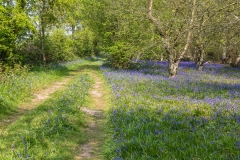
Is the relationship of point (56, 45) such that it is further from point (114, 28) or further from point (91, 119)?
point (91, 119)

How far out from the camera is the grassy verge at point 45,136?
570 cm

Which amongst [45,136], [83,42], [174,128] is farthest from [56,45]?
[174,128]

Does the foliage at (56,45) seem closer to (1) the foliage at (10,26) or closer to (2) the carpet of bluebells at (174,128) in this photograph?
(1) the foliage at (10,26)

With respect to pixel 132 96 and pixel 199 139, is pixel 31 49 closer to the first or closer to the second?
pixel 132 96

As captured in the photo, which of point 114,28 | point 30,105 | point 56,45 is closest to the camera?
point 30,105

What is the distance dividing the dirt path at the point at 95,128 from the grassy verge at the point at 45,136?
259mm

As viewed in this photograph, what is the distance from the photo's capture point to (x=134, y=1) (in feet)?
71.7

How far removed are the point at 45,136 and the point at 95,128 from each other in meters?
2.00

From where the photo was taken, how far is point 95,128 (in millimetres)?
8250

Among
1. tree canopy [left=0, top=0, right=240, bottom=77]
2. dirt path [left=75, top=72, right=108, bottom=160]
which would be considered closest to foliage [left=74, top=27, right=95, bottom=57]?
tree canopy [left=0, top=0, right=240, bottom=77]

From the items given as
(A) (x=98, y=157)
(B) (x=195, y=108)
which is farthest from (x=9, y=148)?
(B) (x=195, y=108)

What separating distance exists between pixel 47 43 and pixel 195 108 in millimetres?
20411

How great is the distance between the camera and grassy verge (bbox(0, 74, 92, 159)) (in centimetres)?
570

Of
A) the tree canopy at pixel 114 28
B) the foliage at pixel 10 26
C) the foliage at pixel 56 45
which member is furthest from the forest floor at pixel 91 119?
the foliage at pixel 56 45
